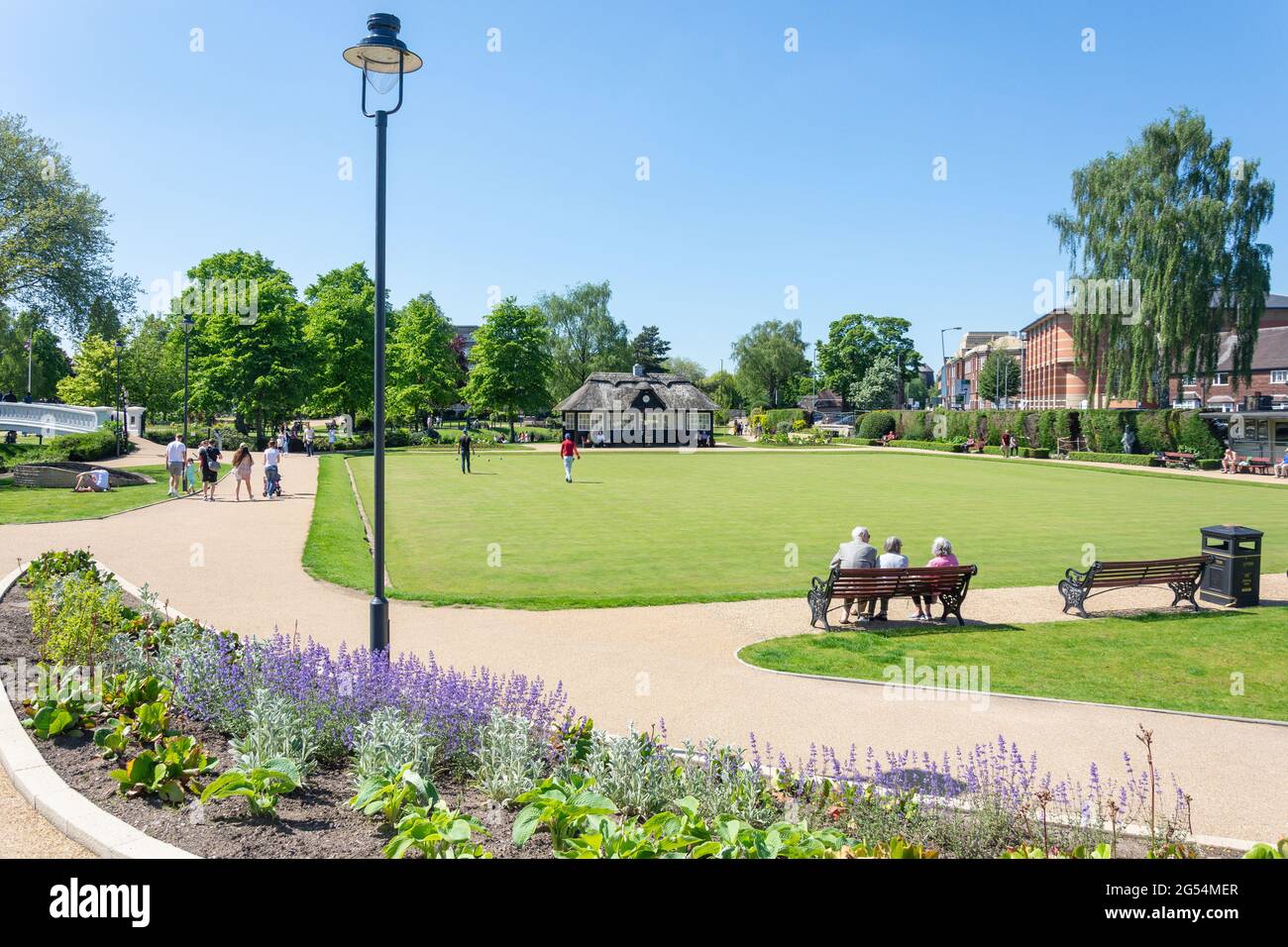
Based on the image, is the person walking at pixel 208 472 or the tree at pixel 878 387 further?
the tree at pixel 878 387

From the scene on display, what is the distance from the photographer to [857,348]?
111750 millimetres

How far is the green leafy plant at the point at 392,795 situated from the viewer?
15.1ft

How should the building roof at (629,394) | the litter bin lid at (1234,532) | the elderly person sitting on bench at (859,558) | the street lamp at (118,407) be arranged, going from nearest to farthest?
the elderly person sitting on bench at (859,558) < the litter bin lid at (1234,532) < the street lamp at (118,407) < the building roof at (629,394)

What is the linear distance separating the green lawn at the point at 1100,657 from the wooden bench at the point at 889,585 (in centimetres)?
44

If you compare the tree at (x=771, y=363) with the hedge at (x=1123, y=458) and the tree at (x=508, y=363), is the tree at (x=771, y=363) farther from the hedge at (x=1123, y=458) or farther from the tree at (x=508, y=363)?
the hedge at (x=1123, y=458)

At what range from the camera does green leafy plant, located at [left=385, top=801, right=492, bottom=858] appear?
402cm

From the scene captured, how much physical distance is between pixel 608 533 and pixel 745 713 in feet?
39.3

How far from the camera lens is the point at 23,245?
31500 millimetres

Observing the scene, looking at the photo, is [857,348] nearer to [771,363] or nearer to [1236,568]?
[771,363]

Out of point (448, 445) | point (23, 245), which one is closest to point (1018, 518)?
point (23, 245)

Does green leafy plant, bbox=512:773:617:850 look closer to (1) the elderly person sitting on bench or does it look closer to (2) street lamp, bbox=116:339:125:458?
(1) the elderly person sitting on bench

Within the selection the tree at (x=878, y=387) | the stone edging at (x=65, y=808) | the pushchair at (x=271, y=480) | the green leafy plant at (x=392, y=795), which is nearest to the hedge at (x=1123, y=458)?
the pushchair at (x=271, y=480)

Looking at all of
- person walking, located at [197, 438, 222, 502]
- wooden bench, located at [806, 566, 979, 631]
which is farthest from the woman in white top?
person walking, located at [197, 438, 222, 502]
